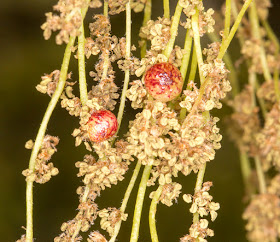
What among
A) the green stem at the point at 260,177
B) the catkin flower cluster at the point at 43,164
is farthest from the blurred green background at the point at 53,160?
the catkin flower cluster at the point at 43,164

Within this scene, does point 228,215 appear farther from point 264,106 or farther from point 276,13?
point 276,13

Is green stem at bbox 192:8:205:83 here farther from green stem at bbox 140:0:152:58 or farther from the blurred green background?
the blurred green background

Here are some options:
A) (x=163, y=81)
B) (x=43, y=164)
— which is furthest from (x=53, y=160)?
(x=163, y=81)

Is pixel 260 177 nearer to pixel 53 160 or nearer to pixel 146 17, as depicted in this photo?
pixel 146 17

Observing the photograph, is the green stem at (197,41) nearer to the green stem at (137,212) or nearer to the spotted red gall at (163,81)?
the spotted red gall at (163,81)

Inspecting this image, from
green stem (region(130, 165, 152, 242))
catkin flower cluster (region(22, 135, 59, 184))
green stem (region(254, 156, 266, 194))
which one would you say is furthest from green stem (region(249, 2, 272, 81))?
catkin flower cluster (region(22, 135, 59, 184))

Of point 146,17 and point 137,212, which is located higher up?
point 146,17
